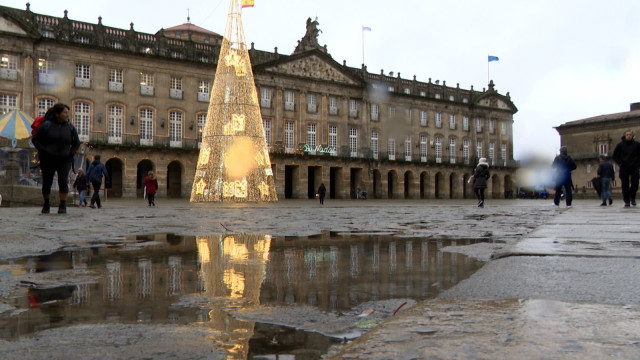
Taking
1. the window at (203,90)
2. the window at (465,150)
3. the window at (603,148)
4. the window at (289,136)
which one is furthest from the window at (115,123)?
the window at (603,148)

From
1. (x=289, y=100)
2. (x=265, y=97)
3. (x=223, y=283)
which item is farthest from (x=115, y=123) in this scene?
(x=223, y=283)

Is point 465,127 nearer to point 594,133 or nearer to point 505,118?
point 505,118

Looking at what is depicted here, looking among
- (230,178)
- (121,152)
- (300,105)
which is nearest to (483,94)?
(300,105)

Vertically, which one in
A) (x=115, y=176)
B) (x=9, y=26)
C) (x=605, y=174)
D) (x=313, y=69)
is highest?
(x=313, y=69)

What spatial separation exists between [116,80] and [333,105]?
18632mm

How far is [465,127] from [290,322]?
59.8 meters

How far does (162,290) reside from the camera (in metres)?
2.53

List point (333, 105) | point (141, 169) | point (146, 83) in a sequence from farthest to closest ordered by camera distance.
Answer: point (333, 105) → point (141, 169) → point (146, 83)

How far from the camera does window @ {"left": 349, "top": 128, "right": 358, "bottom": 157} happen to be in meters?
49.8

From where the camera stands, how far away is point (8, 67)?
33.3m

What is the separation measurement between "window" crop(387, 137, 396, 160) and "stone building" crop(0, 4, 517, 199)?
0.40 ft

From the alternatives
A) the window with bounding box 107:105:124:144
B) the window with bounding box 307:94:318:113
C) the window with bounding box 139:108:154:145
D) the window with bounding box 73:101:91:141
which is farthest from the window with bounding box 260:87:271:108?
the window with bounding box 73:101:91:141

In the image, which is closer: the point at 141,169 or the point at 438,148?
the point at 141,169

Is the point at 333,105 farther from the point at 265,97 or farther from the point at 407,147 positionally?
the point at 407,147
